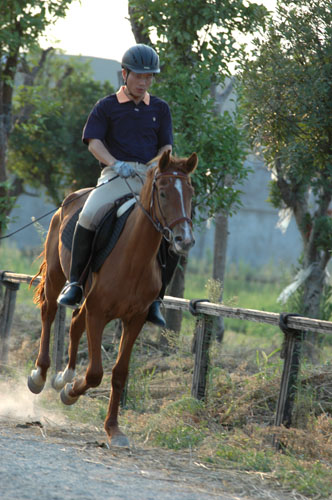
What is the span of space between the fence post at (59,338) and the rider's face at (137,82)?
401 centimetres

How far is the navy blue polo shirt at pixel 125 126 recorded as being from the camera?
6961mm

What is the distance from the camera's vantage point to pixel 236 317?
7.61m

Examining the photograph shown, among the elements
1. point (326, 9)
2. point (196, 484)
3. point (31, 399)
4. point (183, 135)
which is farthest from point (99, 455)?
point (183, 135)

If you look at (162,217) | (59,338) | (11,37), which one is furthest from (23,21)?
(162,217)

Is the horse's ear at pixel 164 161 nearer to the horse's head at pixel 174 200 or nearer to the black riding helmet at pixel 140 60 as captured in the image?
the horse's head at pixel 174 200

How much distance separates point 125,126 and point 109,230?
97 cm

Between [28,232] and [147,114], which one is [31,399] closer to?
[147,114]

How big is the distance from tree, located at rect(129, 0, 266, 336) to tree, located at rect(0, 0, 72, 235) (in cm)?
249

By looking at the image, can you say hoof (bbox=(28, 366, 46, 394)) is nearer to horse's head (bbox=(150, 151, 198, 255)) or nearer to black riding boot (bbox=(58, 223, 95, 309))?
black riding boot (bbox=(58, 223, 95, 309))

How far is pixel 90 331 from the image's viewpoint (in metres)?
6.65

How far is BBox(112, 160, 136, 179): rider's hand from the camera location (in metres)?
6.47

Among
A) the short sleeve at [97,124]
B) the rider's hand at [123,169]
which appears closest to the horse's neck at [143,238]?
the rider's hand at [123,169]

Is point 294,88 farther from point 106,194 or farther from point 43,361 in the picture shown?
point 43,361

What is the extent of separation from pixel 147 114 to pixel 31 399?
3.83m
